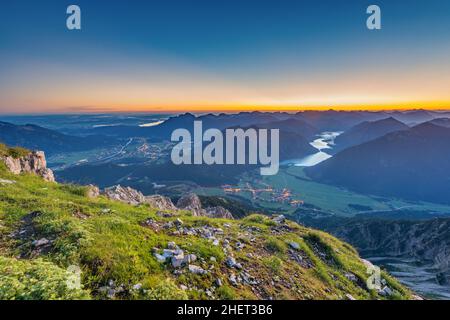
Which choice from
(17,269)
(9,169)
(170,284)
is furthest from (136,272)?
(9,169)

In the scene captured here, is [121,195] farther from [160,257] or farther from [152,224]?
[160,257]

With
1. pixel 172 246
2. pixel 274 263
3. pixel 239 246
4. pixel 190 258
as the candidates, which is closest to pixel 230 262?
pixel 190 258

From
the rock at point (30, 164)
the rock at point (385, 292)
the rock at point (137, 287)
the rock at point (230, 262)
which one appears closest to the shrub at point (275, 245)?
the rock at point (230, 262)

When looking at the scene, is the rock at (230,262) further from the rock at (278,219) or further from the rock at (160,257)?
the rock at (278,219)

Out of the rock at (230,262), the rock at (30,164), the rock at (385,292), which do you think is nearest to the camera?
the rock at (230,262)
